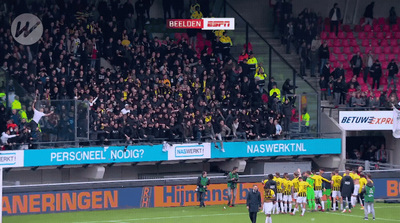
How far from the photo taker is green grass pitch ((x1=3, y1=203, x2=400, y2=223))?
1233 inches

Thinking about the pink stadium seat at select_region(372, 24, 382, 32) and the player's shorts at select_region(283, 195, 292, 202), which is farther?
the pink stadium seat at select_region(372, 24, 382, 32)

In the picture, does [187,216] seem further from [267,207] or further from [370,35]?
[370,35]

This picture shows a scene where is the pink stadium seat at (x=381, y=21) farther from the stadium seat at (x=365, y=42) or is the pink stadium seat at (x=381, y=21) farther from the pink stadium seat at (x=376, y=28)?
the stadium seat at (x=365, y=42)

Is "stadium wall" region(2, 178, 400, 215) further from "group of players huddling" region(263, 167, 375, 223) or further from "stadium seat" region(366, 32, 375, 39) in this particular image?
"stadium seat" region(366, 32, 375, 39)

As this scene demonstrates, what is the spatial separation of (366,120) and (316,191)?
8.30 metres

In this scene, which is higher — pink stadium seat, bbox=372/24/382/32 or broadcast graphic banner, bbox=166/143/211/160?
pink stadium seat, bbox=372/24/382/32

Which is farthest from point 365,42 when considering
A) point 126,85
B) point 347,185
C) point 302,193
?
point 302,193

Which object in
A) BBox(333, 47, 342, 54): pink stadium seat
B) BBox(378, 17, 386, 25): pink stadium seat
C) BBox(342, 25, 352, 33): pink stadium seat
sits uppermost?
BBox(378, 17, 386, 25): pink stadium seat

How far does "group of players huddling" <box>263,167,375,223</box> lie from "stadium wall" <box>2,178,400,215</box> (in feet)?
9.29

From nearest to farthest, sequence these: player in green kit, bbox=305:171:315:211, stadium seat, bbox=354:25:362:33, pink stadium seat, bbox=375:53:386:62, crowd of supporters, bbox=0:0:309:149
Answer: player in green kit, bbox=305:171:315:211 < crowd of supporters, bbox=0:0:309:149 < pink stadium seat, bbox=375:53:386:62 < stadium seat, bbox=354:25:362:33

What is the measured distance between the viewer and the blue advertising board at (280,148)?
126ft

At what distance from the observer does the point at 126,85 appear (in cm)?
3700

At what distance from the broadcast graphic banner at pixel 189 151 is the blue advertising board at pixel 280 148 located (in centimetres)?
29

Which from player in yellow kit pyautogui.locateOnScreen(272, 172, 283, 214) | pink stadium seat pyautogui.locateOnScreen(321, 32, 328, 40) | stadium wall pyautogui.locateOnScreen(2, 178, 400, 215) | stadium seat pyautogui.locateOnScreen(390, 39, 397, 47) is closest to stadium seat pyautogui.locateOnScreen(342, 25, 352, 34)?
pink stadium seat pyautogui.locateOnScreen(321, 32, 328, 40)
